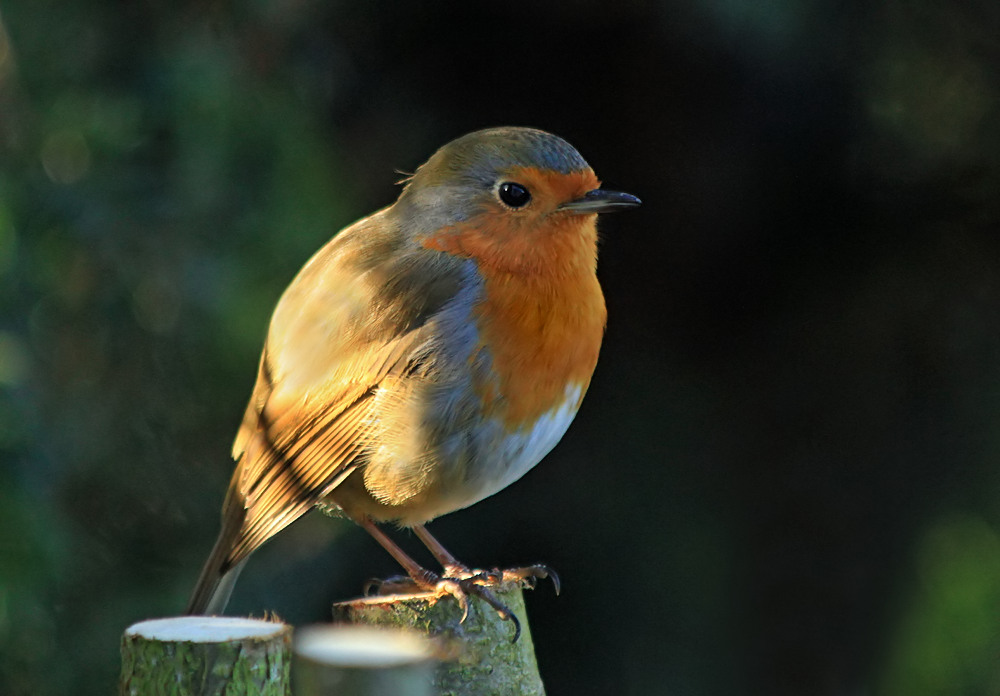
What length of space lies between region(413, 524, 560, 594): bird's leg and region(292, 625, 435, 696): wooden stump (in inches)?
24.2

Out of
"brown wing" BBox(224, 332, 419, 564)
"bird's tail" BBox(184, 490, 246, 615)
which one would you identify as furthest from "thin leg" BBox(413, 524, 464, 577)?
"bird's tail" BBox(184, 490, 246, 615)

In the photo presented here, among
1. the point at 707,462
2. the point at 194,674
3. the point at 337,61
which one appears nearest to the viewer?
the point at 194,674

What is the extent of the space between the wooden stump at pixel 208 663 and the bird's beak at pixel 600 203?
1.26 metres

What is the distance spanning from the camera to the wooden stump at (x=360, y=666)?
1.37 meters

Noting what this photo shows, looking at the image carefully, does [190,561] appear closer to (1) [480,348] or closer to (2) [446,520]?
(2) [446,520]

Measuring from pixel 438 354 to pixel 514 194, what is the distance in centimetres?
37

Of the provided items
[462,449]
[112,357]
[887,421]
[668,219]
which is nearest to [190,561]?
[112,357]

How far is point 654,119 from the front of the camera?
12.2ft

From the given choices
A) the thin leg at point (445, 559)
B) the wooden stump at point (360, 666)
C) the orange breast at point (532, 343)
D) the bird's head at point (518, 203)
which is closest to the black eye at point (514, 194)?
the bird's head at point (518, 203)

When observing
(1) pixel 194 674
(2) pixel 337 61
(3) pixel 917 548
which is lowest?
(3) pixel 917 548

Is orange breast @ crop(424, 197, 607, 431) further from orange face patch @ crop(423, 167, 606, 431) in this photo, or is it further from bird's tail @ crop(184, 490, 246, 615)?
bird's tail @ crop(184, 490, 246, 615)

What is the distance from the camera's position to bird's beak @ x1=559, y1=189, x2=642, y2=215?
2.41 meters

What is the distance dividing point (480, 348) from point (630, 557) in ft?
5.36

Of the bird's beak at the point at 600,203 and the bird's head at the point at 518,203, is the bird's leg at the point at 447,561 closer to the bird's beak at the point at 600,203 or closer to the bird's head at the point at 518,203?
the bird's head at the point at 518,203
